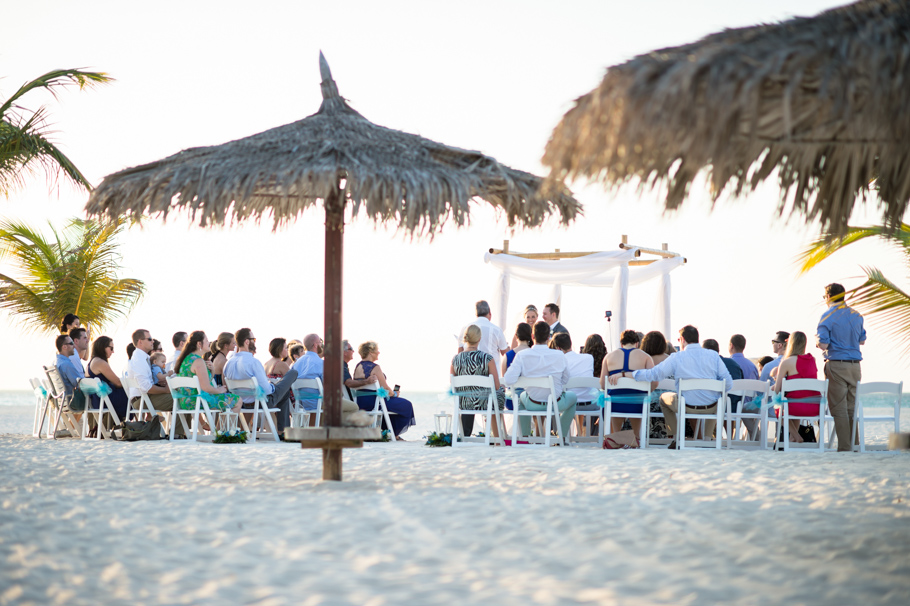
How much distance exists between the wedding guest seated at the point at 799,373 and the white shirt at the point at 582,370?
1843mm

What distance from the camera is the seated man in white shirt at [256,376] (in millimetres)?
9562

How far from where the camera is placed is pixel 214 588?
10.1 ft

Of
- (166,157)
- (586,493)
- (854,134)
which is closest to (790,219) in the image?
(854,134)

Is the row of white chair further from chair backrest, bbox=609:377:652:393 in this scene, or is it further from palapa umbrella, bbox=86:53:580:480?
palapa umbrella, bbox=86:53:580:480

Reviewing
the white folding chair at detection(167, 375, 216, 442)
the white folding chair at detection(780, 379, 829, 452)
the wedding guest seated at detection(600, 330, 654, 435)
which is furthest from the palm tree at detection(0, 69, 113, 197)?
the white folding chair at detection(780, 379, 829, 452)

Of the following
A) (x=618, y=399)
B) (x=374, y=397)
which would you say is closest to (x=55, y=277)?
(x=374, y=397)

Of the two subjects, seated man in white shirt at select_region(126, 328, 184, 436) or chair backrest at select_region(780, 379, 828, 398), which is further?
seated man in white shirt at select_region(126, 328, 184, 436)

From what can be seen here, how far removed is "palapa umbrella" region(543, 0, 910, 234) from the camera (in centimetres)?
341

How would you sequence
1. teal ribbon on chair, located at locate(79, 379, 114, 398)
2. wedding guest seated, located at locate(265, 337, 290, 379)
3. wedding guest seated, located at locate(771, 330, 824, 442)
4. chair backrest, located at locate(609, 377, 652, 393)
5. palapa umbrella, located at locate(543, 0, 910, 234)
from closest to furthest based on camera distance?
palapa umbrella, located at locate(543, 0, 910, 234) → wedding guest seated, located at locate(771, 330, 824, 442) → chair backrest, located at locate(609, 377, 652, 393) → teal ribbon on chair, located at locate(79, 379, 114, 398) → wedding guest seated, located at locate(265, 337, 290, 379)

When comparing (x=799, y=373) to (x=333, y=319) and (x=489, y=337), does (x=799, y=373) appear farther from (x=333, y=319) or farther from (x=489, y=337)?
(x=333, y=319)

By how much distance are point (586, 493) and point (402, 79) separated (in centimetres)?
688

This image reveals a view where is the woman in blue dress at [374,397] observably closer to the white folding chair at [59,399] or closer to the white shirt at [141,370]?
the white shirt at [141,370]

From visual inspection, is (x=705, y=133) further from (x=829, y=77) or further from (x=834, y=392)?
(x=834, y=392)

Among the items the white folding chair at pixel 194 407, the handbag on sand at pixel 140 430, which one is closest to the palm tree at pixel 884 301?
the white folding chair at pixel 194 407
